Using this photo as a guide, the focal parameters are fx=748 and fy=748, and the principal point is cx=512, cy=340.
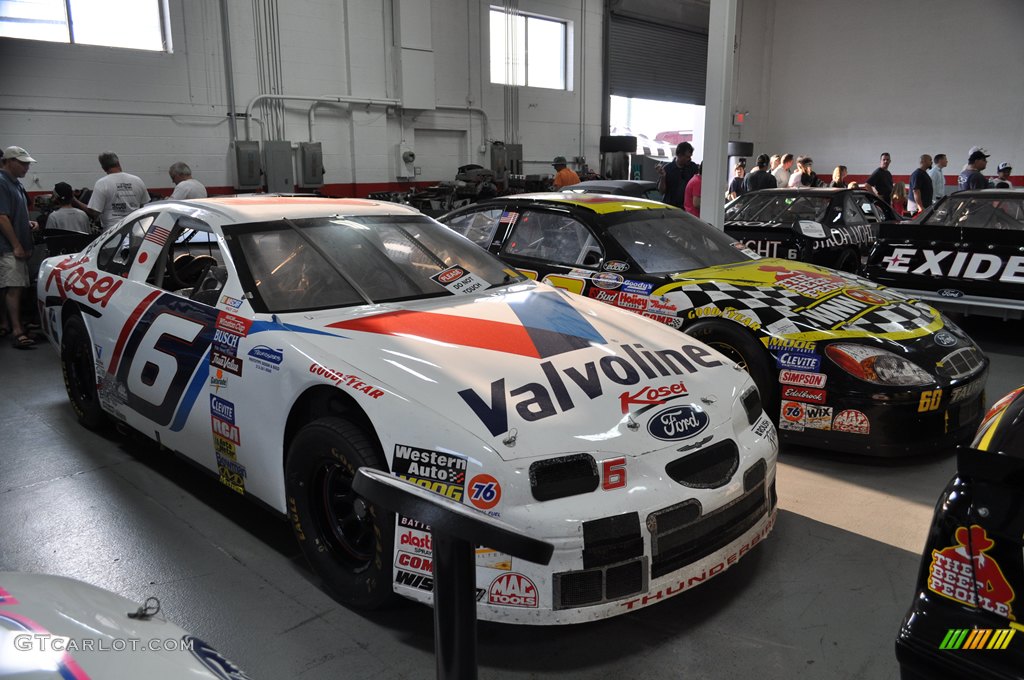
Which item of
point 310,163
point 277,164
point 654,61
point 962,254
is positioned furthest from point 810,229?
point 654,61

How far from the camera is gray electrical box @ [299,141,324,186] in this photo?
10.9 m

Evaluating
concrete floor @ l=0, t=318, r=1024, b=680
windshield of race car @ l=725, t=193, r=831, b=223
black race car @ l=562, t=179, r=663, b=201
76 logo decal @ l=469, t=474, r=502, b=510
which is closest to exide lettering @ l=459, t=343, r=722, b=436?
76 logo decal @ l=469, t=474, r=502, b=510

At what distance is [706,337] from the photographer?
13.3 ft

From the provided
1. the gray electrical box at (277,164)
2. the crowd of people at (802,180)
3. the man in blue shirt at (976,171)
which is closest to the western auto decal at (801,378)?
the crowd of people at (802,180)

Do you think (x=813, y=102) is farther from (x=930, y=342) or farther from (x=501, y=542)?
(x=501, y=542)

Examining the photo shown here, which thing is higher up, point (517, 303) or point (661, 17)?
point (661, 17)

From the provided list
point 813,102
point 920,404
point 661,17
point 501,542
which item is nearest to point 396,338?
point 501,542

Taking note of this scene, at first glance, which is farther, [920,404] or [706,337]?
[706,337]

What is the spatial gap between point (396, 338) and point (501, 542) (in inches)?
61.9

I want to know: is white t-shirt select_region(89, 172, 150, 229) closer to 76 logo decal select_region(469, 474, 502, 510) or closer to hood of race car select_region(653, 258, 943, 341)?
hood of race car select_region(653, 258, 943, 341)

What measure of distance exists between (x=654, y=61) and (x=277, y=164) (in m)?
9.62

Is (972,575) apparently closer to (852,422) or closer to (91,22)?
(852,422)
